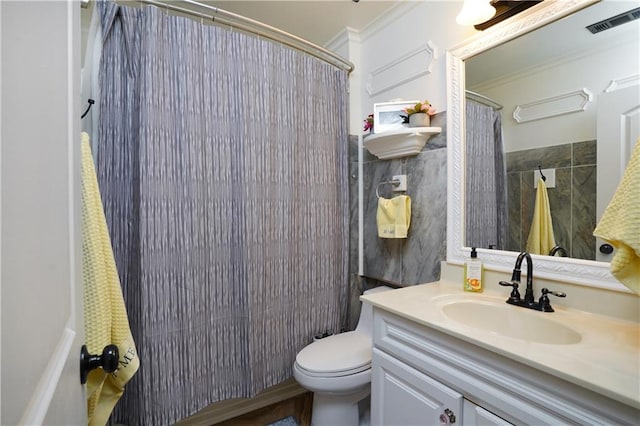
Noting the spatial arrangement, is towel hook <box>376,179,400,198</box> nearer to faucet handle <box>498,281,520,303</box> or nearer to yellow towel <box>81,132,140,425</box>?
faucet handle <box>498,281,520,303</box>

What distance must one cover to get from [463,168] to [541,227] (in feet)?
1.44

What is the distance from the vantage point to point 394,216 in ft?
5.70

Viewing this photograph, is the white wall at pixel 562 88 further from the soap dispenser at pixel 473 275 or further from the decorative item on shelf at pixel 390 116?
the soap dispenser at pixel 473 275

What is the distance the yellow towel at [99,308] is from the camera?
830mm

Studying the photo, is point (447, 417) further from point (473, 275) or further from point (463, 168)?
point (463, 168)

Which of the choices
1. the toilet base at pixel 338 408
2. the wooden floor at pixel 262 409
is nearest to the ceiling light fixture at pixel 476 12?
the toilet base at pixel 338 408

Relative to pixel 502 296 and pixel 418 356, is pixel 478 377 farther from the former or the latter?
pixel 502 296

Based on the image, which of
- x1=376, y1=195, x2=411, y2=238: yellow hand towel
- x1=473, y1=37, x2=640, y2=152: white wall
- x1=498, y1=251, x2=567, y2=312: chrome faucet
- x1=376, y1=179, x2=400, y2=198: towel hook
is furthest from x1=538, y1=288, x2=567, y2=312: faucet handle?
x1=376, y1=179, x2=400, y2=198: towel hook

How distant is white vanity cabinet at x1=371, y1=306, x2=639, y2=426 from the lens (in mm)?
714

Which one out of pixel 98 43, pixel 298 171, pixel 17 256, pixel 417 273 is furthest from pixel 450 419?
pixel 98 43

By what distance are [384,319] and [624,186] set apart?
87cm

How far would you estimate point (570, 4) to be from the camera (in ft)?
3.71

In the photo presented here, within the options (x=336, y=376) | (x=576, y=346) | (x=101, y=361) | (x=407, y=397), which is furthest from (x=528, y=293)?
(x=101, y=361)

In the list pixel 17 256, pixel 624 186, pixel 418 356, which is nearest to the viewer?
pixel 17 256
